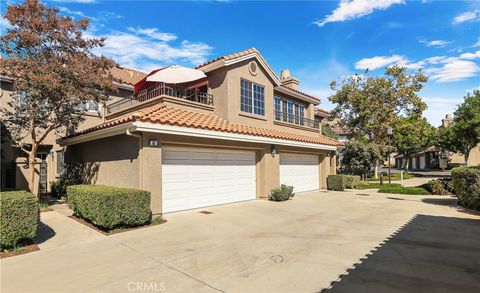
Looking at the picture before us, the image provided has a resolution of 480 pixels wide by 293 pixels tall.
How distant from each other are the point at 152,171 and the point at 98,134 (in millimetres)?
3255

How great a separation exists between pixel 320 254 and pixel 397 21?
13955 millimetres

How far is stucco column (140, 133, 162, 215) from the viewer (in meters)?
9.36

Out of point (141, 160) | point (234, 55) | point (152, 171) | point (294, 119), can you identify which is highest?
point (234, 55)

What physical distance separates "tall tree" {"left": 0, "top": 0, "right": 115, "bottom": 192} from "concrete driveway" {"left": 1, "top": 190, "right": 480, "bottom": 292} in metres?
4.20

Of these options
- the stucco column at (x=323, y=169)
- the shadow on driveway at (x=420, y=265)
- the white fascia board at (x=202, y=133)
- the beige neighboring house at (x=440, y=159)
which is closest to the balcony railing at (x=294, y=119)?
the stucco column at (x=323, y=169)

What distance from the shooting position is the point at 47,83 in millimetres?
9570

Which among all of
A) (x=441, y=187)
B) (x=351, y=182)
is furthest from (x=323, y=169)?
(x=441, y=187)

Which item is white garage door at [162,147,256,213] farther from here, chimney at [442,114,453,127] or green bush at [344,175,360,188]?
chimney at [442,114,453,127]

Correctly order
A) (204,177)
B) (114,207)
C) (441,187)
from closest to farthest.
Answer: (114,207) → (204,177) → (441,187)

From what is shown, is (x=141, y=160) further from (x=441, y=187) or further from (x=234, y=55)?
(x=441, y=187)

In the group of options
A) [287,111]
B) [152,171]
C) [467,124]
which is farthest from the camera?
[467,124]

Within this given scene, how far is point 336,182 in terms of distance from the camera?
19.5 meters

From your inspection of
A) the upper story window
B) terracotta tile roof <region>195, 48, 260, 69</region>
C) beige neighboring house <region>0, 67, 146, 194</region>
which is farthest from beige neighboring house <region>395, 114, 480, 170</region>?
beige neighboring house <region>0, 67, 146, 194</region>

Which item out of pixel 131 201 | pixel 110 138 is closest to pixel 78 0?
pixel 110 138
